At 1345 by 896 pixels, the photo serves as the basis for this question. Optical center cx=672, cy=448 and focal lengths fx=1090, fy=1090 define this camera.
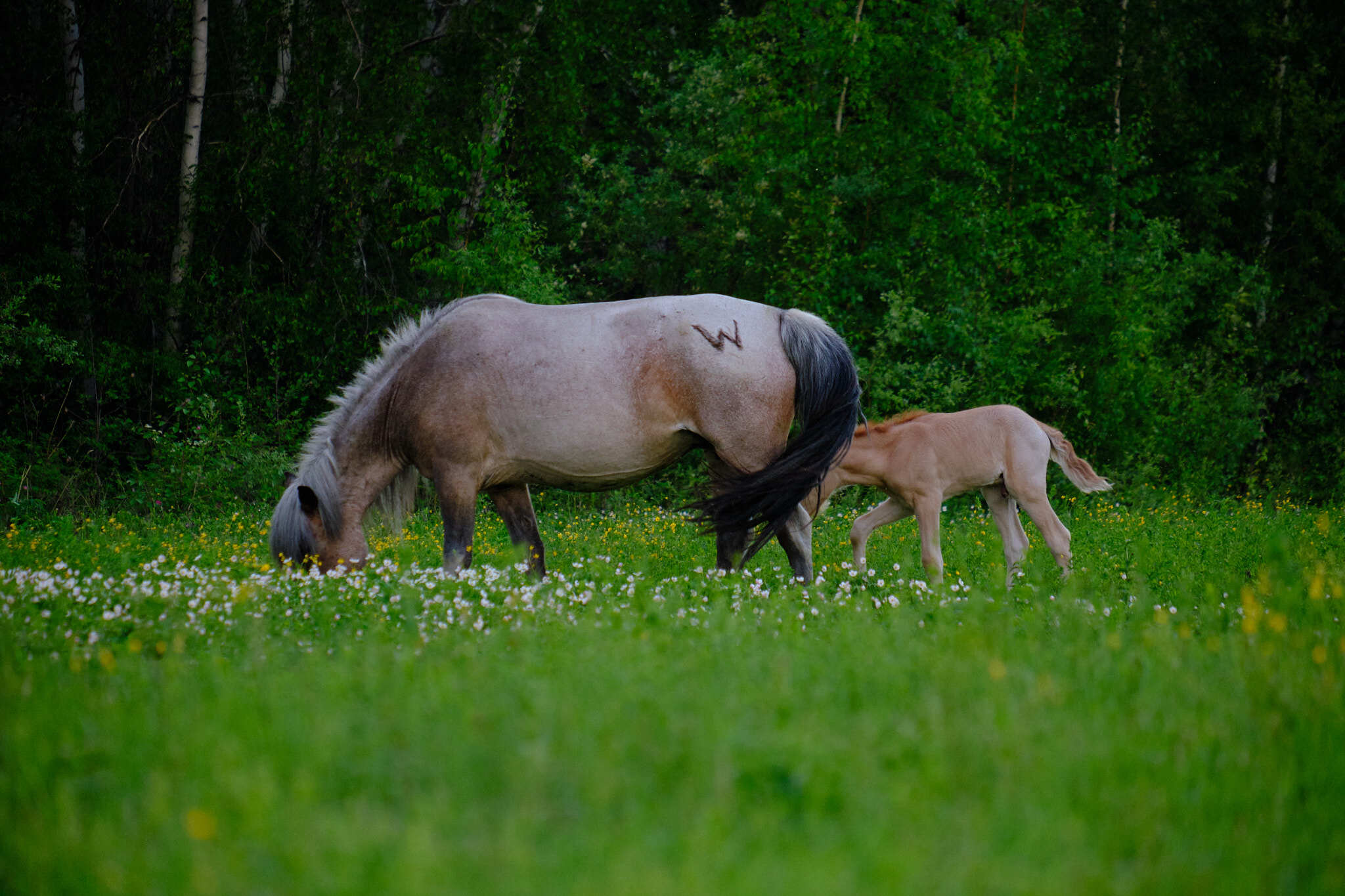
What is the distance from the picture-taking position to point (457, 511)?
314 inches

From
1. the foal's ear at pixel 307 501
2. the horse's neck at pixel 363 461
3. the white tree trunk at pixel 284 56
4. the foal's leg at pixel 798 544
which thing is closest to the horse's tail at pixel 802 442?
the foal's leg at pixel 798 544

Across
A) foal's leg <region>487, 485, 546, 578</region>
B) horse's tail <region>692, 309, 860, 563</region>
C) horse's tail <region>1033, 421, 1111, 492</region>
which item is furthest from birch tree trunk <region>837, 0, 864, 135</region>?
foal's leg <region>487, 485, 546, 578</region>

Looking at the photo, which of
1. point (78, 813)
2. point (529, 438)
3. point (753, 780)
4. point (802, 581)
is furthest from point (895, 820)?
point (529, 438)

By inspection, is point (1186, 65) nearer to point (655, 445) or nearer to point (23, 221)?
point (655, 445)

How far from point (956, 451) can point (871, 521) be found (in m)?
1.01

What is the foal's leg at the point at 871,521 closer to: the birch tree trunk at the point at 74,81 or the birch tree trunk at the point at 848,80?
the birch tree trunk at the point at 848,80

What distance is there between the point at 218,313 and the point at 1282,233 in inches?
763

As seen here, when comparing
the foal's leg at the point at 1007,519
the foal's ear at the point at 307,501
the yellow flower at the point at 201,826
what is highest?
the yellow flower at the point at 201,826

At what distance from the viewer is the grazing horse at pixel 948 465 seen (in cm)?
981

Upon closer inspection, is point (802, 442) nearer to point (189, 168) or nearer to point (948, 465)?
point (948, 465)

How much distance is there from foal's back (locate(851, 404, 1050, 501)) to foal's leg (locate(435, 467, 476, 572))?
149 inches

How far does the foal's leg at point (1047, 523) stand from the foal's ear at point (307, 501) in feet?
20.0

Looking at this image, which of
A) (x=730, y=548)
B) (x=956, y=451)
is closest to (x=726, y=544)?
(x=730, y=548)

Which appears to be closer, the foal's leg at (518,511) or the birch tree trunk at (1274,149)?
the foal's leg at (518,511)
